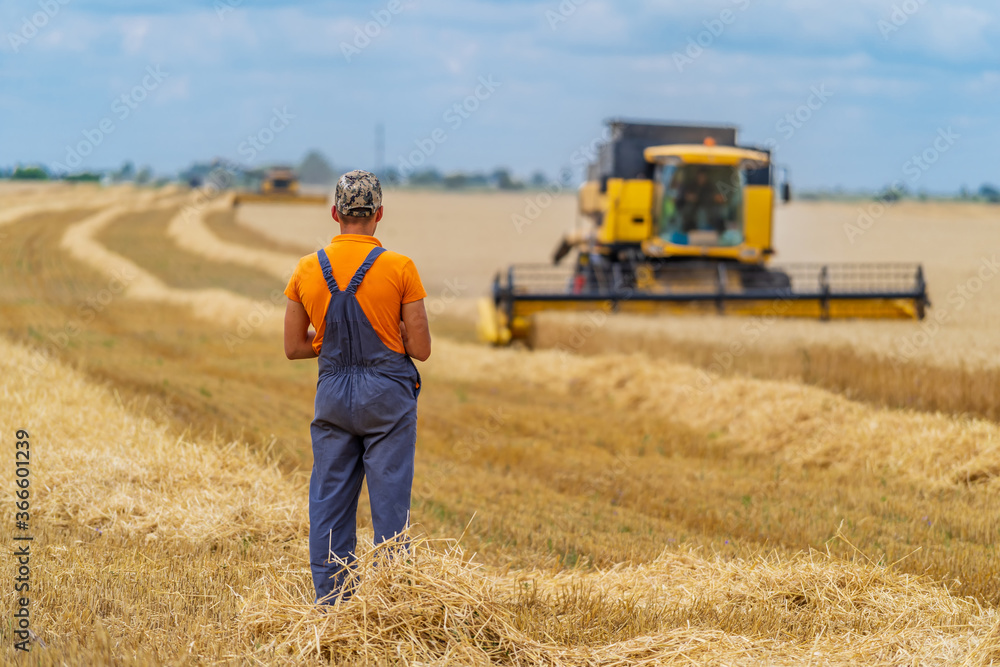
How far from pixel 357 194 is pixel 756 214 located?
1258cm

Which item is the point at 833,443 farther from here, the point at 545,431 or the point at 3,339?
the point at 3,339

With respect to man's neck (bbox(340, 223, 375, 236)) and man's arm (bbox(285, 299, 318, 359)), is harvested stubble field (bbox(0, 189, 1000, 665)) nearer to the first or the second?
man's arm (bbox(285, 299, 318, 359))

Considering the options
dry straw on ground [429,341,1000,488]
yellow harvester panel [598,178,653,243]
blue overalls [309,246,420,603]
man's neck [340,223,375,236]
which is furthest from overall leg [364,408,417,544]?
yellow harvester panel [598,178,653,243]

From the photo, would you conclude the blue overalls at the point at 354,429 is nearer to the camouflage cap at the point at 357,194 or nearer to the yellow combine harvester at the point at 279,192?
the camouflage cap at the point at 357,194

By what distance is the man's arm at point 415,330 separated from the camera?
3736 millimetres

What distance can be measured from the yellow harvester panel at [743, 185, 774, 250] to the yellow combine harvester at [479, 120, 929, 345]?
2cm

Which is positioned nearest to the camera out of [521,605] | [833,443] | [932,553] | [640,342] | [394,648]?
[394,648]

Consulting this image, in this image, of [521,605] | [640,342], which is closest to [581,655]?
[521,605]

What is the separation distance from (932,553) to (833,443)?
9.33 feet

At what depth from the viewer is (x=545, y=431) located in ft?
31.7

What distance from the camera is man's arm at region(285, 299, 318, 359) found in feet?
12.6

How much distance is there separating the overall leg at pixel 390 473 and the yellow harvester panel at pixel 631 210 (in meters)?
12.0

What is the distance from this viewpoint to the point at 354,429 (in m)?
3.76

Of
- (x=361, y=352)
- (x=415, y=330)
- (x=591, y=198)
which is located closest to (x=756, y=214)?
(x=591, y=198)
